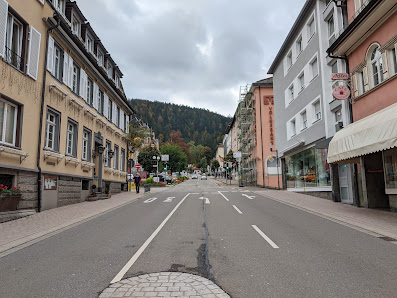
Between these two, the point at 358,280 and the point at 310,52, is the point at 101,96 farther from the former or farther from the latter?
the point at 358,280

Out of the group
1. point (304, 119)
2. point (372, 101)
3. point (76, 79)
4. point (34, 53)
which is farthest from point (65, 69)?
point (304, 119)

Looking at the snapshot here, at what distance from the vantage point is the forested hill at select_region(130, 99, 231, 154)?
163750mm

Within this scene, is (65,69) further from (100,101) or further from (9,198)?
(9,198)

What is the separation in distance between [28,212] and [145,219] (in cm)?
461

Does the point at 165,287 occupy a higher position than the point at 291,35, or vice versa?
the point at 291,35

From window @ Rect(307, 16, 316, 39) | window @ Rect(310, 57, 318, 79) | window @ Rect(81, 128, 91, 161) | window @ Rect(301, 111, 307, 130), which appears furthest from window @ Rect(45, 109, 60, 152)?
window @ Rect(307, 16, 316, 39)

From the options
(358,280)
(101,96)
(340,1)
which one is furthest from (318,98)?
(358,280)

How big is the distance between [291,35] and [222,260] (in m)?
23.6

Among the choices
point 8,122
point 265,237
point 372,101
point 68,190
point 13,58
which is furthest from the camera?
point 68,190

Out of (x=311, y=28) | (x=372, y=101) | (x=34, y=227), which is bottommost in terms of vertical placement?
(x=34, y=227)

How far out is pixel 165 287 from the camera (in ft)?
13.4

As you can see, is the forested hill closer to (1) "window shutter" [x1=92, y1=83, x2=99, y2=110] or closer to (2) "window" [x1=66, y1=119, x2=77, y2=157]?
(1) "window shutter" [x1=92, y1=83, x2=99, y2=110]

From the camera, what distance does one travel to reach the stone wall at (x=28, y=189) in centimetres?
1108

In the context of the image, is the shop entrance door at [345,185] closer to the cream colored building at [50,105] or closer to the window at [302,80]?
the window at [302,80]
